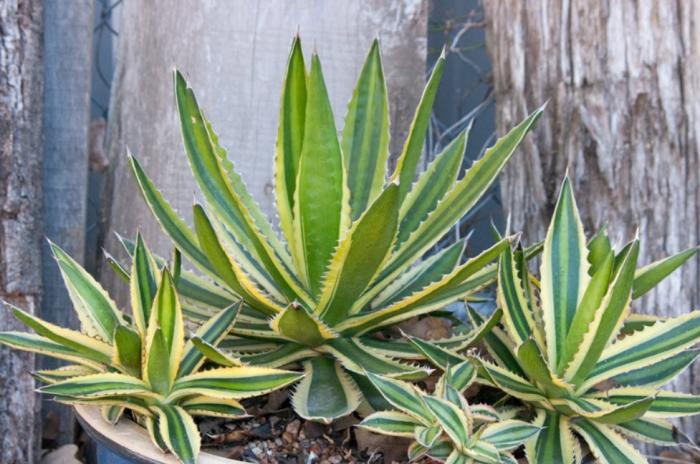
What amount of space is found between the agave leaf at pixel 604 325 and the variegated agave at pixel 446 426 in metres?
0.13

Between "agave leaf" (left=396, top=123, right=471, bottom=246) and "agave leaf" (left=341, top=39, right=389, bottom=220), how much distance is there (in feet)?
0.20

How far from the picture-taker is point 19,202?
5.19ft

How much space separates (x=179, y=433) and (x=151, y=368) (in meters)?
0.09

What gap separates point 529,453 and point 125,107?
1.25 metres

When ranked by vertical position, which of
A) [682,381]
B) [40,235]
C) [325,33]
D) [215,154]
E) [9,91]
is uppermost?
[325,33]

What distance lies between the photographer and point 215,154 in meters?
1.09

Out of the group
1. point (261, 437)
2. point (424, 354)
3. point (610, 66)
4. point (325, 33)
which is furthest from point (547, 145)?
point (261, 437)

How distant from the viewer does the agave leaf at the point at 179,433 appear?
2.97ft

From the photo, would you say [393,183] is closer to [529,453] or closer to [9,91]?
[529,453]

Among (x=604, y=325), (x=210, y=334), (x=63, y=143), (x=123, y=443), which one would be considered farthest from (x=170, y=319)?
(x=63, y=143)

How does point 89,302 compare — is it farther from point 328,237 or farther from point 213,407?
point 328,237

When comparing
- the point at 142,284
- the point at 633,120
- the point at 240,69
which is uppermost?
the point at 240,69

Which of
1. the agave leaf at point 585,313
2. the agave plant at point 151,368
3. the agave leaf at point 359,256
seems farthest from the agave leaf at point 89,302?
the agave leaf at point 585,313

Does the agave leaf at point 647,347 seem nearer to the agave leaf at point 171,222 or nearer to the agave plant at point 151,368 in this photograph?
the agave plant at point 151,368
